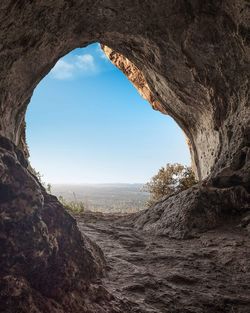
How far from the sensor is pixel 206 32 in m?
11.2

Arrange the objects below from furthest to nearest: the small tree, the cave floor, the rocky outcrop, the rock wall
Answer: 1. the small tree
2. the rock wall
3. the cave floor
4. the rocky outcrop

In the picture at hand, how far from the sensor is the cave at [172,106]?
4000mm

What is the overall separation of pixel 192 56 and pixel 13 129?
8.13 m

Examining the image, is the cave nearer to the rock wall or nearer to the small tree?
the rock wall

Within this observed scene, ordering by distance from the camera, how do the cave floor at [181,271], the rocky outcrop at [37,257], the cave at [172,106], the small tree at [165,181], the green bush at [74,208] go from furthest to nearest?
the small tree at [165,181]
the green bush at [74,208]
the cave floor at [181,271]
the cave at [172,106]
the rocky outcrop at [37,257]

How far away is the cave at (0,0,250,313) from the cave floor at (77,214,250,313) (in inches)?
1.8

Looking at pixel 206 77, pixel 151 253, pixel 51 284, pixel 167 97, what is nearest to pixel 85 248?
pixel 51 284

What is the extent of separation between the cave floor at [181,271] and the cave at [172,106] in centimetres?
5

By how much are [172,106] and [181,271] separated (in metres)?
13.4

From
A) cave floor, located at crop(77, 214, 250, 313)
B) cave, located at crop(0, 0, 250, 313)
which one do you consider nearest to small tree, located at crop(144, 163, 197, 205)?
cave, located at crop(0, 0, 250, 313)

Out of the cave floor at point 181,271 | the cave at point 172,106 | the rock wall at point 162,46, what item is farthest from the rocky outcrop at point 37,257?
the rock wall at point 162,46

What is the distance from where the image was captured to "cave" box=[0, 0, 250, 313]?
13.1 feet

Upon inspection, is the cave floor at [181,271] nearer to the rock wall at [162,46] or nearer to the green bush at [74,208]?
the rock wall at [162,46]

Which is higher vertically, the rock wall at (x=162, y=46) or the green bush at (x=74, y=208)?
the rock wall at (x=162, y=46)
